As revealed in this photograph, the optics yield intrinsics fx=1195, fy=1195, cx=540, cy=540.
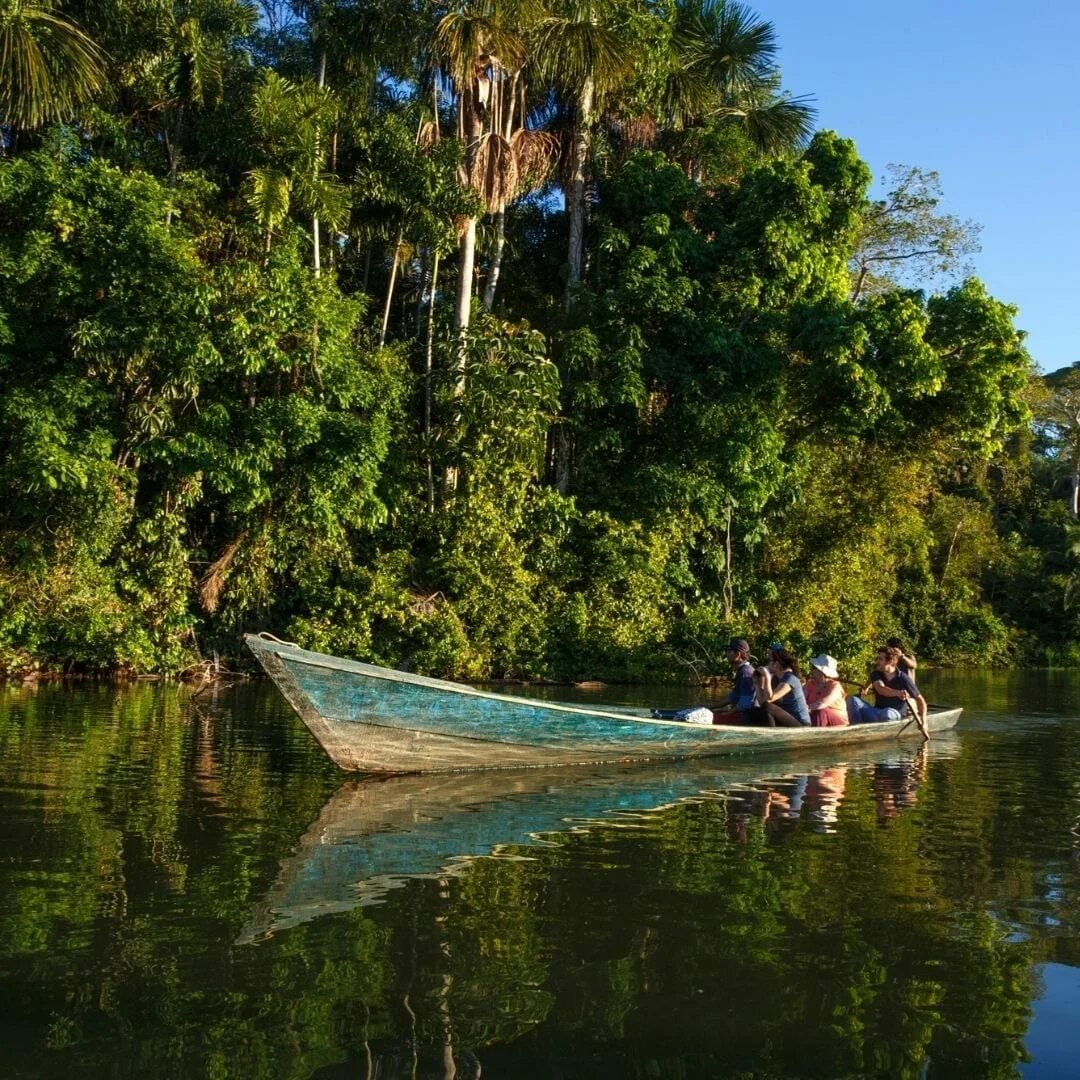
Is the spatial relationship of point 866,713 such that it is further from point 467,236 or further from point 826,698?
point 467,236

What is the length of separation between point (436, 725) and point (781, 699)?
442 centimetres

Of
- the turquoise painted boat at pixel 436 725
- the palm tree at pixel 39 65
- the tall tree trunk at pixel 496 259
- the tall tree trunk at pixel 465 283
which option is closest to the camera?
the turquoise painted boat at pixel 436 725

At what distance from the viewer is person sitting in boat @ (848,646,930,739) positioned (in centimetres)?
1375

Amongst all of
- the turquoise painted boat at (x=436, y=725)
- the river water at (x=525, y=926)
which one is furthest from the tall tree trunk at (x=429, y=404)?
the river water at (x=525, y=926)

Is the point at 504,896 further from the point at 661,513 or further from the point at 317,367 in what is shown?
the point at 661,513

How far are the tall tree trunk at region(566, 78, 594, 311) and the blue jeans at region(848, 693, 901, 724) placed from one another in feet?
40.0

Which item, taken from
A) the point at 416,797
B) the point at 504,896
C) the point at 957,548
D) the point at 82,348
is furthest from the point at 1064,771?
the point at 957,548

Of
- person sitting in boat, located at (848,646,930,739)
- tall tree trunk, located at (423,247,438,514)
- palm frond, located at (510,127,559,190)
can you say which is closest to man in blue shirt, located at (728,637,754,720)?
person sitting in boat, located at (848,646,930,739)

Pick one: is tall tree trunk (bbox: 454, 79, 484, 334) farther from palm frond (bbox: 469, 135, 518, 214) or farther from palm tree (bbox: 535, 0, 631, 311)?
palm tree (bbox: 535, 0, 631, 311)

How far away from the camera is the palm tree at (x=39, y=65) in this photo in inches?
663

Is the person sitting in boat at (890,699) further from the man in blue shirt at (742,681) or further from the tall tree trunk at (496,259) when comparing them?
the tall tree trunk at (496,259)

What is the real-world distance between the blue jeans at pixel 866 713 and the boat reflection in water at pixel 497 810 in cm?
135

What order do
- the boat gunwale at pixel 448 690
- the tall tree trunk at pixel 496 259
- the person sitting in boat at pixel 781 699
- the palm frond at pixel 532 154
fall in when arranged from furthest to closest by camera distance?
the tall tree trunk at pixel 496 259
the palm frond at pixel 532 154
the person sitting in boat at pixel 781 699
the boat gunwale at pixel 448 690

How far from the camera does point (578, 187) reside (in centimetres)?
2425
